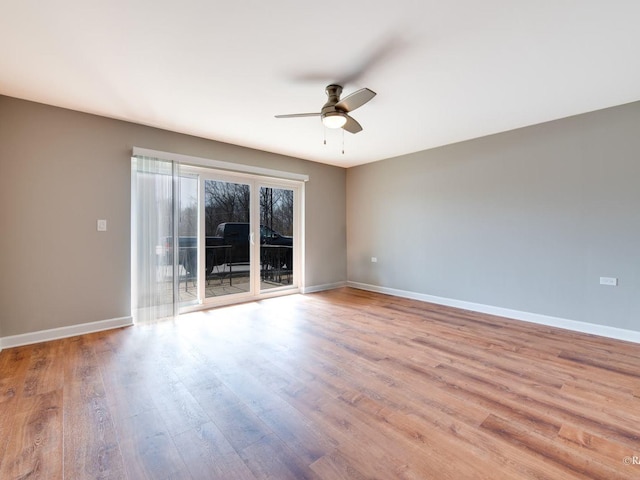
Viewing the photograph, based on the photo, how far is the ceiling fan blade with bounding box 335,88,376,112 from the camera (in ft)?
7.68

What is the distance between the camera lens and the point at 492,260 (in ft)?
13.6

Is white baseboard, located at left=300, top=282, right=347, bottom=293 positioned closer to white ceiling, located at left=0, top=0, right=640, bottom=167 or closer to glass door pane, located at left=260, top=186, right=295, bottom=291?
glass door pane, located at left=260, top=186, right=295, bottom=291

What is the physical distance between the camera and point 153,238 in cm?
369

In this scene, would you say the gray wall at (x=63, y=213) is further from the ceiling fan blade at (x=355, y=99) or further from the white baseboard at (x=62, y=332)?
the ceiling fan blade at (x=355, y=99)

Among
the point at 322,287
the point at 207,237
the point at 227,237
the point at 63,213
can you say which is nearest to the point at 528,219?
the point at 322,287

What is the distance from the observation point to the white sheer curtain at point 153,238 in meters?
3.61

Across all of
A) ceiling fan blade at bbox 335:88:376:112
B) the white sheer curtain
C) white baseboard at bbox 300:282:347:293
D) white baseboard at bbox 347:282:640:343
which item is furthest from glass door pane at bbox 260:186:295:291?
ceiling fan blade at bbox 335:88:376:112

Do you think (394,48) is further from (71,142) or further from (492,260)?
(71,142)

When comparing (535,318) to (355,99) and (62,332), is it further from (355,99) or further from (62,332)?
(62,332)

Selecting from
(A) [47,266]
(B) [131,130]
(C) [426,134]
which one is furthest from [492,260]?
(A) [47,266]

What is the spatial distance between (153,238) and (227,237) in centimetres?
111

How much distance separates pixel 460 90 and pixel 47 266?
4739 millimetres

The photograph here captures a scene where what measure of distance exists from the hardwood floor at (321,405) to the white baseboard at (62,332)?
0.14 meters

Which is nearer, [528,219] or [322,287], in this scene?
[528,219]
